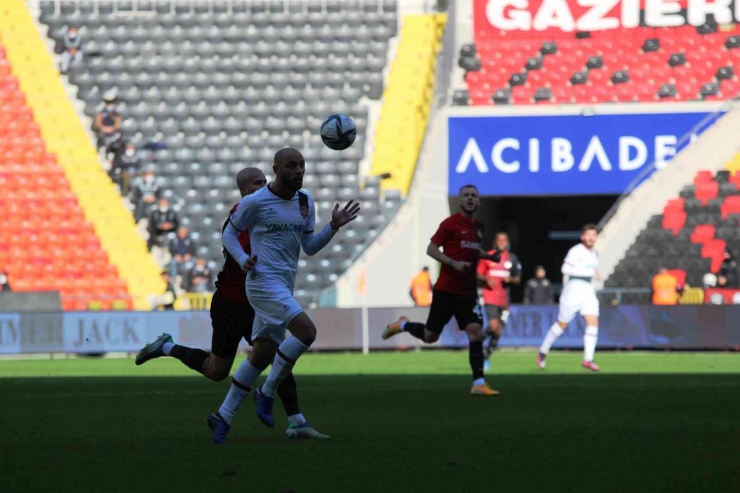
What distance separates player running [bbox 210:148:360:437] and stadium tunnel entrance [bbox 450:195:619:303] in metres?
29.5

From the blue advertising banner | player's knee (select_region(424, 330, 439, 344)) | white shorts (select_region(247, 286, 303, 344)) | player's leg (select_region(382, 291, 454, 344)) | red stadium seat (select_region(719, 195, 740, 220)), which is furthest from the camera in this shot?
the blue advertising banner

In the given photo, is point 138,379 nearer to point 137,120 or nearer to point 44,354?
point 44,354

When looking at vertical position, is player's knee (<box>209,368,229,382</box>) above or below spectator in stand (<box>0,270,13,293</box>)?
above

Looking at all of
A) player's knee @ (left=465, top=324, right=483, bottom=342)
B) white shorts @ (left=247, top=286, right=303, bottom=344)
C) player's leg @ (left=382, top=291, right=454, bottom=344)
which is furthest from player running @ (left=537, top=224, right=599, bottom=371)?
white shorts @ (left=247, top=286, right=303, bottom=344)

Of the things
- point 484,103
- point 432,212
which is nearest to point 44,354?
point 432,212

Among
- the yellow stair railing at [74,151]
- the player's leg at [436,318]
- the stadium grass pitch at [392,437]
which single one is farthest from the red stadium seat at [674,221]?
the player's leg at [436,318]

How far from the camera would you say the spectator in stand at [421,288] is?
103ft

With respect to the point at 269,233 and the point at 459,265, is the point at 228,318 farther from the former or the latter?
the point at 459,265

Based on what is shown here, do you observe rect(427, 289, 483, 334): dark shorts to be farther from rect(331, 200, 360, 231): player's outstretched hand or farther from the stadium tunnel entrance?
the stadium tunnel entrance

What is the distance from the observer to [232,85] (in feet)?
123

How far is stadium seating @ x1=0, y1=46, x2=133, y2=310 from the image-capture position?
33.4 metres

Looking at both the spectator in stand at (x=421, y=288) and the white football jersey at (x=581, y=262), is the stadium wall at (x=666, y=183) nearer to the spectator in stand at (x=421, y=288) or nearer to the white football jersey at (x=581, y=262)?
the spectator in stand at (x=421, y=288)

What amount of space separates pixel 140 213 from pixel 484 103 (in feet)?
26.9

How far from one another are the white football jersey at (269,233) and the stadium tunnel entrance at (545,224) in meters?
29.5
